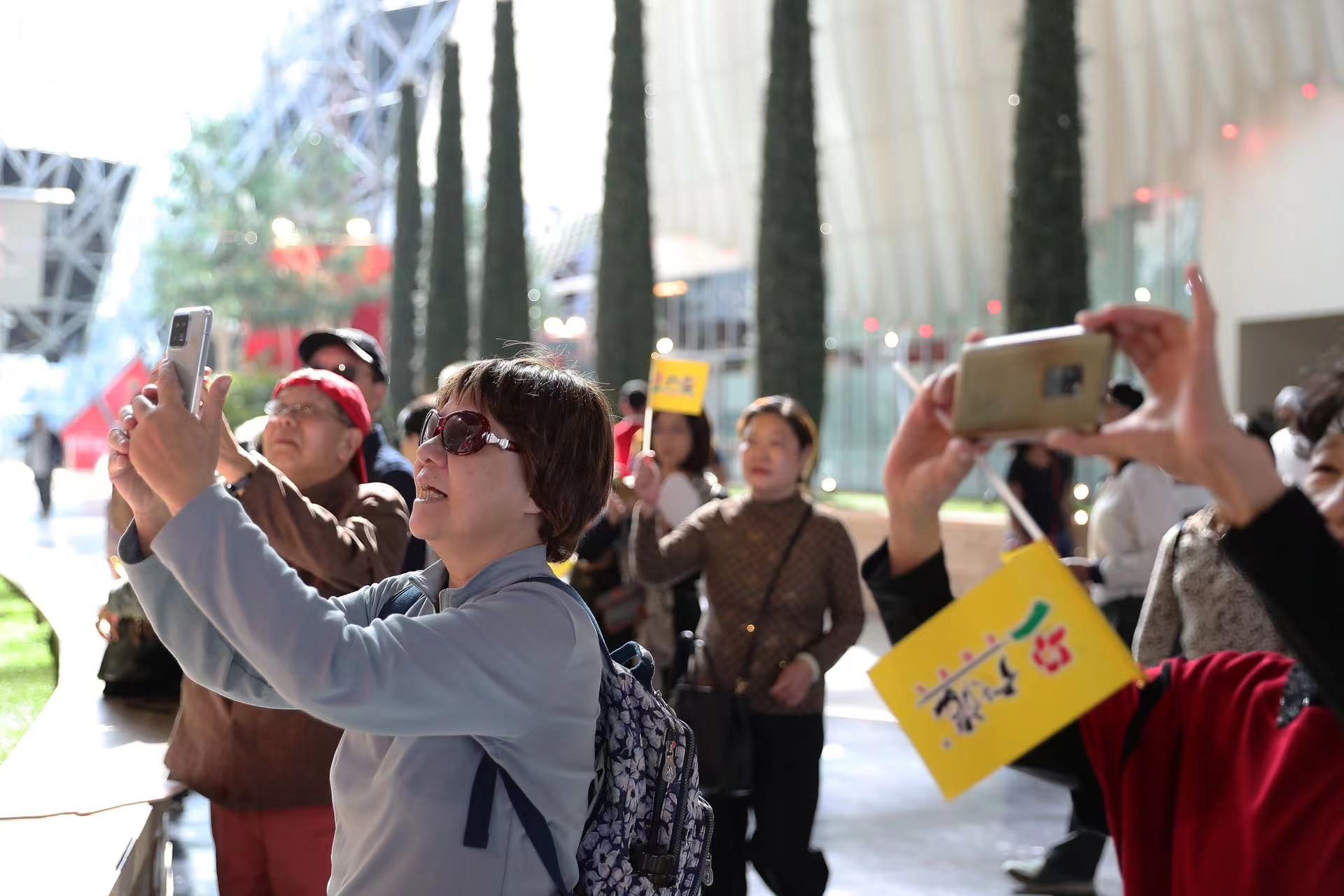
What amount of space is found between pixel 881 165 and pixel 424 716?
23105 mm

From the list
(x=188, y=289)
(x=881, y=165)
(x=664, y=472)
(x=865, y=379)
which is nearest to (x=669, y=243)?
(x=865, y=379)

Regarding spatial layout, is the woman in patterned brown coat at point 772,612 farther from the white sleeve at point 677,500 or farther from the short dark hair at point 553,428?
the short dark hair at point 553,428

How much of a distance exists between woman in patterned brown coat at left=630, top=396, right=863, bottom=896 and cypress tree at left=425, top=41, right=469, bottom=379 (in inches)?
808

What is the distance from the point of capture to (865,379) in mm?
28703

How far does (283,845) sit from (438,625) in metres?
1.75

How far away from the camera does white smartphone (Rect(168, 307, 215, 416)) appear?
5.73 ft

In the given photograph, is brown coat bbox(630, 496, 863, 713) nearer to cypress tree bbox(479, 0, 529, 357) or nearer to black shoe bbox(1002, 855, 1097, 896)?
black shoe bbox(1002, 855, 1097, 896)

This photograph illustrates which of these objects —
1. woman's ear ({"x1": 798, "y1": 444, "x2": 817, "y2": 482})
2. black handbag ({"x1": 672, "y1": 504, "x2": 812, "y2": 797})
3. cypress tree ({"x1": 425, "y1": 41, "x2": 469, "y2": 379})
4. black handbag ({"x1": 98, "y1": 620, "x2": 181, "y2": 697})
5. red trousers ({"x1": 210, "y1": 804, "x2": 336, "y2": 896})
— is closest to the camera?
red trousers ({"x1": 210, "y1": 804, "x2": 336, "y2": 896})

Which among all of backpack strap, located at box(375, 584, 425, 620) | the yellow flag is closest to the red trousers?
backpack strap, located at box(375, 584, 425, 620)

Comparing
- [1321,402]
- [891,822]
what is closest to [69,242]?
[891,822]

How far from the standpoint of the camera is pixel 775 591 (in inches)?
181

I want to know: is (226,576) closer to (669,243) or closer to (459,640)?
(459,640)

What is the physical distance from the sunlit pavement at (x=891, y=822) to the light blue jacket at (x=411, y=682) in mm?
3583

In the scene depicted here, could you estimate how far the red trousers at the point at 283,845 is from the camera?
10.7 feet
